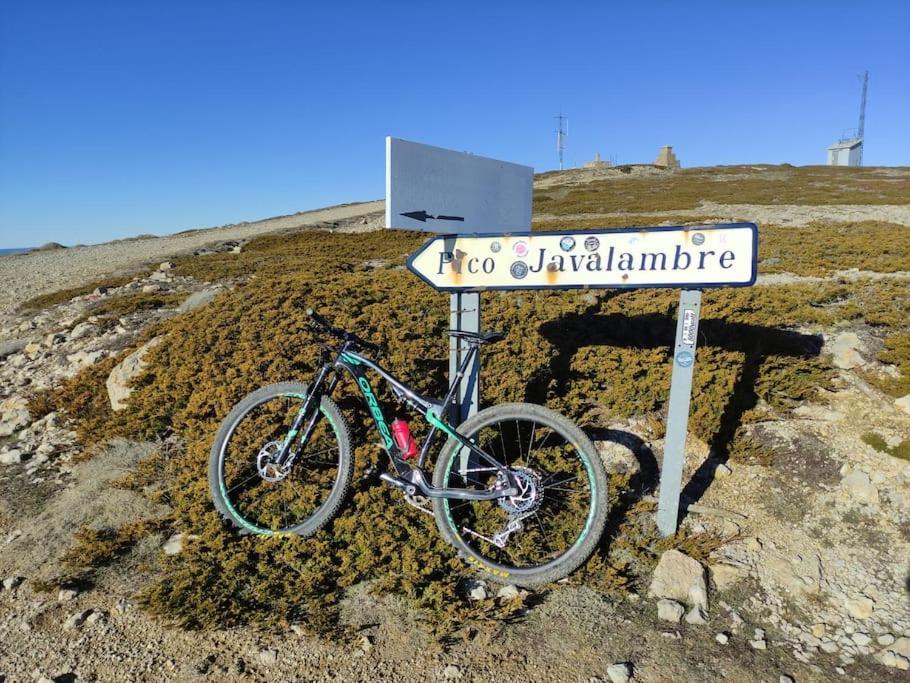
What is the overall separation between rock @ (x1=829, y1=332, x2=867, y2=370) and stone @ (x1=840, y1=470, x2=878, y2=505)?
213 cm

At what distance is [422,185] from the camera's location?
11.8ft

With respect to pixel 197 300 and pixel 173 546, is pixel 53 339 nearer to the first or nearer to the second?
pixel 197 300

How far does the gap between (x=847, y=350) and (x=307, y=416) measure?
575 centimetres

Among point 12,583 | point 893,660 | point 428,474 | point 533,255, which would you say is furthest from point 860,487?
point 12,583

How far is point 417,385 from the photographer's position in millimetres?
5145

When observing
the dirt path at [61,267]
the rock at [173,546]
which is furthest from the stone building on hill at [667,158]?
the rock at [173,546]

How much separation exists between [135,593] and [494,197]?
3.47 meters

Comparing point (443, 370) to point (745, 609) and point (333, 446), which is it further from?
point (745, 609)

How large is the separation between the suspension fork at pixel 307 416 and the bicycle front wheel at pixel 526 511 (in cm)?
91

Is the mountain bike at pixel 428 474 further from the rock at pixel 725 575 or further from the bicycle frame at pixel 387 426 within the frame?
the rock at pixel 725 575

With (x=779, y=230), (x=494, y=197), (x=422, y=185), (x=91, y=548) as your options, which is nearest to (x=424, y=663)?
(x=91, y=548)

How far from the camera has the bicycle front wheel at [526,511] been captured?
131 inches

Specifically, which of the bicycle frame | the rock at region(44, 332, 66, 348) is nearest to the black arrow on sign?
the bicycle frame

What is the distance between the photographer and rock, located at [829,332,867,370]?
232 inches
